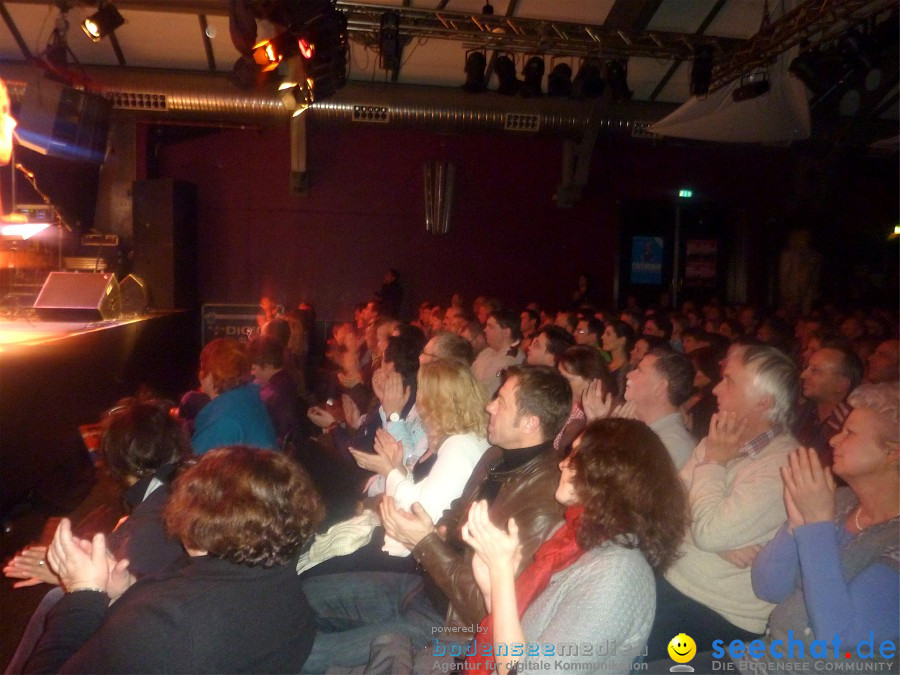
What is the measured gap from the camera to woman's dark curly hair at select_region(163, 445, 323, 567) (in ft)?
4.93

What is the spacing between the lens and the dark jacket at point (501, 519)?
1759 millimetres

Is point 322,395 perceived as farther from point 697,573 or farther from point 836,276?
point 836,276

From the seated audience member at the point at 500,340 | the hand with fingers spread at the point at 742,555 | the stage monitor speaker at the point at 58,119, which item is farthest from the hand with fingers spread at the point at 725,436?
the stage monitor speaker at the point at 58,119

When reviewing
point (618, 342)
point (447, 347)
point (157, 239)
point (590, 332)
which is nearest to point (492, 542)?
point (447, 347)

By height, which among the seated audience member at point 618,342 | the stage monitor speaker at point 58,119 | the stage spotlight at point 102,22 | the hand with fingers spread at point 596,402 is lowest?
the hand with fingers spread at point 596,402

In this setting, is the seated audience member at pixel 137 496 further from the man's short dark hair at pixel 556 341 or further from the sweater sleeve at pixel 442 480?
the man's short dark hair at pixel 556 341

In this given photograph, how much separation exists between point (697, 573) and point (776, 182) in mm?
10276

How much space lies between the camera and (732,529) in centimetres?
185

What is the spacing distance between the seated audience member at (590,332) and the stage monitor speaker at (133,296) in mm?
4792

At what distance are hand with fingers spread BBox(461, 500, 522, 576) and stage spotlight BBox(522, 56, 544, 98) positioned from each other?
6.36m

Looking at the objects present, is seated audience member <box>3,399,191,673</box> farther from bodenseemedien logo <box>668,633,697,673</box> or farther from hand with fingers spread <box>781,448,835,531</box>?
hand with fingers spread <box>781,448,835,531</box>

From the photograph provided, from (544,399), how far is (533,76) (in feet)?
18.8

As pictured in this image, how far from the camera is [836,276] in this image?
10695 millimetres

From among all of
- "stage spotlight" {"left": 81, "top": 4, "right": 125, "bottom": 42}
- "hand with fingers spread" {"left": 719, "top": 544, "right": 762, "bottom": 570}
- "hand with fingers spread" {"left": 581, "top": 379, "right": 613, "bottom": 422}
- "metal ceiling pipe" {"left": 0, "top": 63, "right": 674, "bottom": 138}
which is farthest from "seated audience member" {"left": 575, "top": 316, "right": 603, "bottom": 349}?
"stage spotlight" {"left": 81, "top": 4, "right": 125, "bottom": 42}
